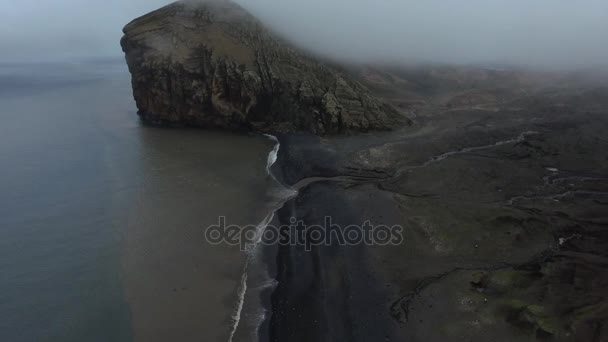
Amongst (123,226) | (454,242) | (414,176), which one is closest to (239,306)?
(123,226)

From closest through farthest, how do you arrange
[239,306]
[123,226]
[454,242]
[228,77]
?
[239,306], [454,242], [123,226], [228,77]

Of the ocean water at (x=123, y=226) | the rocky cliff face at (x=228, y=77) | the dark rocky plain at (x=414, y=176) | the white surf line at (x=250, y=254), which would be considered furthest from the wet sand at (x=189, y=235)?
the rocky cliff face at (x=228, y=77)

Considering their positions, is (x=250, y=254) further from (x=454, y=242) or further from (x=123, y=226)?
(x=454, y=242)

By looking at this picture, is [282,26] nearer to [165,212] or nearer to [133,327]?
[165,212]

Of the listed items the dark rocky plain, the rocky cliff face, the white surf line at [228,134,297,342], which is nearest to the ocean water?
the white surf line at [228,134,297,342]

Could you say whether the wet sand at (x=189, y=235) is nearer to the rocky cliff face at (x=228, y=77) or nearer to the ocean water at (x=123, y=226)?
the ocean water at (x=123, y=226)

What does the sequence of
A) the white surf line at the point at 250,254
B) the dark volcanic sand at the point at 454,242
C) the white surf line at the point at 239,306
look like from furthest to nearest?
the white surf line at the point at 250,254 → the white surf line at the point at 239,306 → the dark volcanic sand at the point at 454,242

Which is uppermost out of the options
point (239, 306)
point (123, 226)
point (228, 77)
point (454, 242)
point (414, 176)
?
point (228, 77)

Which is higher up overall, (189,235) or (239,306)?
(189,235)
